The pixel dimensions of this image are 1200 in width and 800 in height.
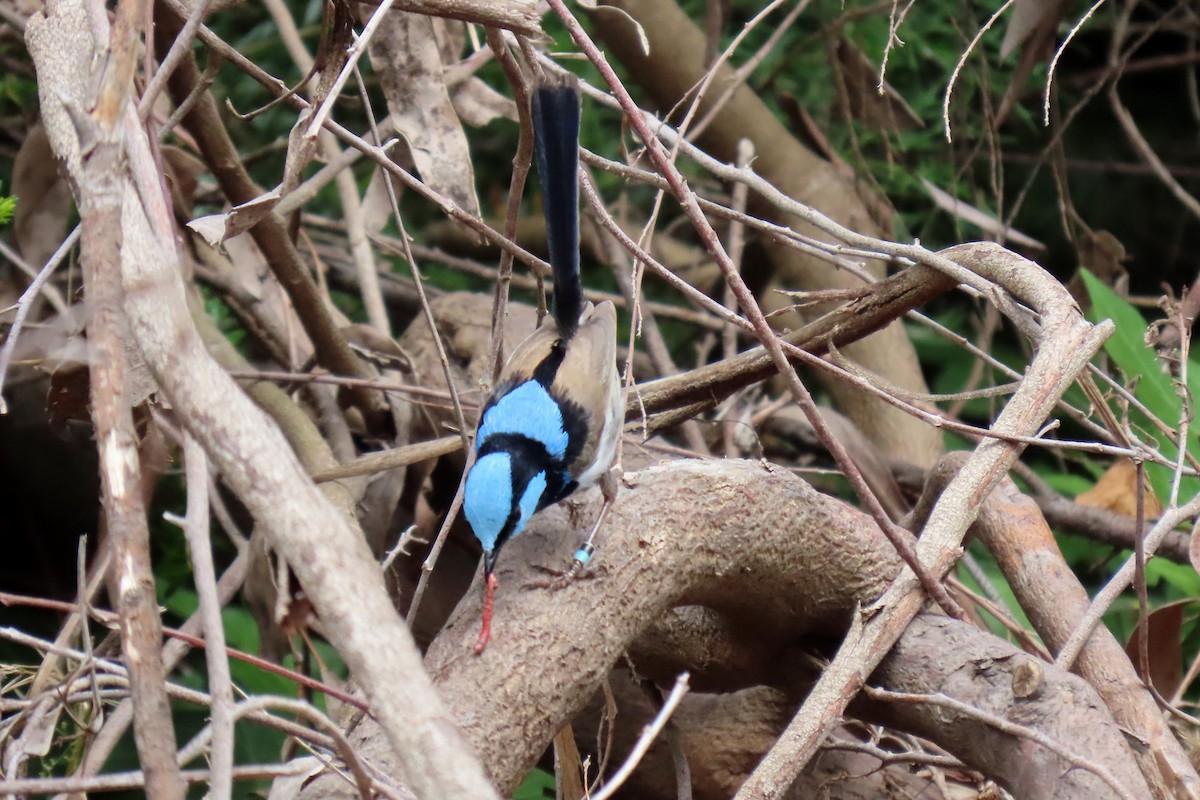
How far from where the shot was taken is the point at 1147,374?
3.81 meters

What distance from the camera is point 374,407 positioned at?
358 centimetres

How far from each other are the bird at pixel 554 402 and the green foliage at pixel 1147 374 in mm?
1841

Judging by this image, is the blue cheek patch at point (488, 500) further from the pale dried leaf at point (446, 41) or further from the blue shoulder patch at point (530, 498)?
the pale dried leaf at point (446, 41)

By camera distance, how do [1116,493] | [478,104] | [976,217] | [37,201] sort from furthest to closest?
[976,217] < [1116,493] < [37,201] < [478,104]

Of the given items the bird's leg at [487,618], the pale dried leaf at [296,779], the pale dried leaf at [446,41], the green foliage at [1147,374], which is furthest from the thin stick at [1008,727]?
the pale dried leaf at [446,41]

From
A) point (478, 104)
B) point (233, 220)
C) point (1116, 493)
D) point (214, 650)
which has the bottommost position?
point (1116, 493)

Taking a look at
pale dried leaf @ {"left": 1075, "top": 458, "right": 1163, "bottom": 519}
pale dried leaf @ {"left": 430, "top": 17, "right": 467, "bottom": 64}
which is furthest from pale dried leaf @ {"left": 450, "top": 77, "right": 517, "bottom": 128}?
pale dried leaf @ {"left": 1075, "top": 458, "right": 1163, "bottom": 519}

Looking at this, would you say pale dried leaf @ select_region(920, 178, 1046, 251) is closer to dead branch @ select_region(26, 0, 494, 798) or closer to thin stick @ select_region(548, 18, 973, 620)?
thin stick @ select_region(548, 18, 973, 620)

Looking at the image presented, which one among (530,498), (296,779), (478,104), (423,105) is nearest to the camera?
(296,779)

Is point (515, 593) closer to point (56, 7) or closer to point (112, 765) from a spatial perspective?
point (56, 7)

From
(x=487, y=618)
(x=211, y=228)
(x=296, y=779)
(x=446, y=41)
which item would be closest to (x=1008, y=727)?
(x=487, y=618)

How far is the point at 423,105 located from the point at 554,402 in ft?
2.53

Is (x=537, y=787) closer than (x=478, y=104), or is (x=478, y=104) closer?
(x=537, y=787)

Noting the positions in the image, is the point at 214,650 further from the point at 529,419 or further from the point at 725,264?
the point at 529,419
